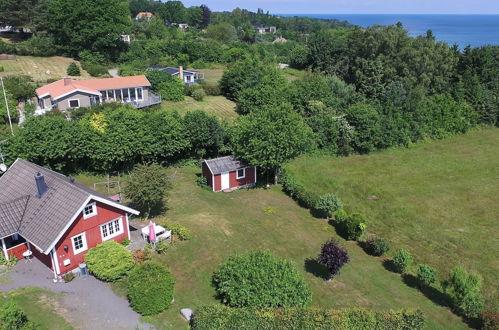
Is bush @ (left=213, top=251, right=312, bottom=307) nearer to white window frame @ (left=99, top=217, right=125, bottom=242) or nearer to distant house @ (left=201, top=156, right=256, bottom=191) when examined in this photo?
white window frame @ (left=99, top=217, right=125, bottom=242)

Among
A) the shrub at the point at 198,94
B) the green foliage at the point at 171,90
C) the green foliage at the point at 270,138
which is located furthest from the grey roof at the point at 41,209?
the shrub at the point at 198,94

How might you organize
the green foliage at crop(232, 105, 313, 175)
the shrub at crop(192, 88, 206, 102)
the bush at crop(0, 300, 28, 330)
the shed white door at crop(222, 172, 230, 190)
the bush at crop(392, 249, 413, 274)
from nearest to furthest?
the bush at crop(0, 300, 28, 330) < the bush at crop(392, 249, 413, 274) < the green foliage at crop(232, 105, 313, 175) < the shed white door at crop(222, 172, 230, 190) < the shrub at crop(192, 88, 206, 102)

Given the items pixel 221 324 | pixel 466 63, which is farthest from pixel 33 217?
pixel 466 63

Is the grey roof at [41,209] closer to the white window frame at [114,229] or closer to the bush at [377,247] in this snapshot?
the white window frame at [114,229]

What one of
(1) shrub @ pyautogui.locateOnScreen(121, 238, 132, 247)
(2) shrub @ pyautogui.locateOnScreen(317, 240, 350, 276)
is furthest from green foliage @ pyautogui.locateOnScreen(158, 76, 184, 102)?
(2) shrub @ pyautogui.locateOnScreen(317, 240, 350, 276)

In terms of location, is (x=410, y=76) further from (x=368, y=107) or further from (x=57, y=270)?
(x=57, y=270)

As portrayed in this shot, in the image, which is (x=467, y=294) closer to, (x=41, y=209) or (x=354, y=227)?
(x=354, y=227)
